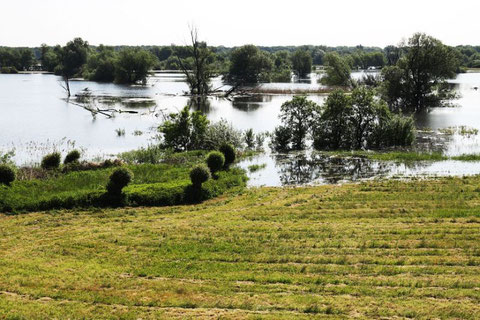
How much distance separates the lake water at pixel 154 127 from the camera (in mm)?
27177

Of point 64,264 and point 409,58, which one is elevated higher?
point 409,58

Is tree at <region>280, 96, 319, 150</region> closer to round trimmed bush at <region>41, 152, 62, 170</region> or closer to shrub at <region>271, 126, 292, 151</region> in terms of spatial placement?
shrub at <region>271, 126, 292, 151</region>

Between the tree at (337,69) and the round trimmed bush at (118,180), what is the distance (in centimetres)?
6065

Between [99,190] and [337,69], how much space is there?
6262 cm

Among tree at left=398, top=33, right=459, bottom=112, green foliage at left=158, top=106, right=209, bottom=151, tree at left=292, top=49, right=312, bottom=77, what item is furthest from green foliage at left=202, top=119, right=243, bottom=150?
tree at left=292, top=49, right=312, bottom=77

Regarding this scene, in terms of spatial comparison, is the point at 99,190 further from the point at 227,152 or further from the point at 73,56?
the point at 73,56

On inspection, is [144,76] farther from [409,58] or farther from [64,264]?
[64,264]

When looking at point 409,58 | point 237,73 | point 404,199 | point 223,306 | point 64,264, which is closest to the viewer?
point 223,306

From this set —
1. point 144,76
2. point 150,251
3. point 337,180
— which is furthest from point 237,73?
point 150,251

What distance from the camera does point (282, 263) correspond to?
13.3 metres

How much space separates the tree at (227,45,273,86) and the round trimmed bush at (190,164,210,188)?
77534mm

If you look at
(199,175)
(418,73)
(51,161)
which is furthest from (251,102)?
(199,175)

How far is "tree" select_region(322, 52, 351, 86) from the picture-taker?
77312mm

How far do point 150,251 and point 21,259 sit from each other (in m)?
3.52
